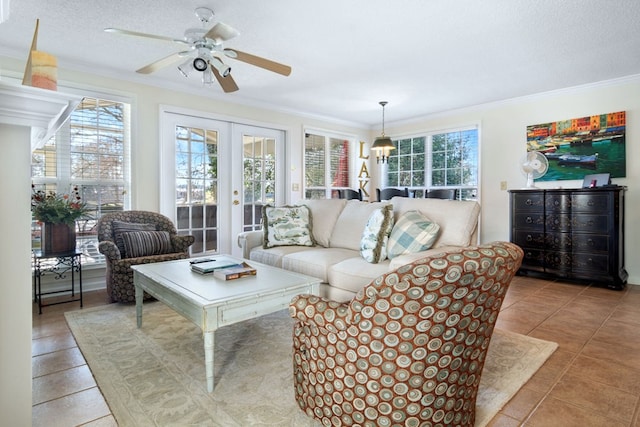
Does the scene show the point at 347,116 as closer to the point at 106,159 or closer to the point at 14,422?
the point at 106,159

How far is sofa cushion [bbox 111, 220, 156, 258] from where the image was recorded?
3.31 m

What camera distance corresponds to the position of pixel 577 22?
266 centimetres

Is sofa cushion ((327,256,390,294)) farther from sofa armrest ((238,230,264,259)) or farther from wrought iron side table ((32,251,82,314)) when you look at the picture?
wrought iron side table ((32,251,82,314))

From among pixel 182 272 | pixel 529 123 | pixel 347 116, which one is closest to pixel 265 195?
pixel 347 116

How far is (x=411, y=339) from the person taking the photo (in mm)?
1151

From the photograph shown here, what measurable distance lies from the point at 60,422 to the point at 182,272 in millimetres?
1035

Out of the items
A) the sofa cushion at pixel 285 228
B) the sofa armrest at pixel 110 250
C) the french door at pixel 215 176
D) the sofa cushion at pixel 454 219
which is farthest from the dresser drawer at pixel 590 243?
the sofa armrest at pixel 110 250

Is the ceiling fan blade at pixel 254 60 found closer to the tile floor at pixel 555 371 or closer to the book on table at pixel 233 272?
the book on table at pixel 233 272

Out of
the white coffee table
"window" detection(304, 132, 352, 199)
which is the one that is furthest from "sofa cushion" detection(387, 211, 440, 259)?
"window" detection(304, 132, 352, 199)

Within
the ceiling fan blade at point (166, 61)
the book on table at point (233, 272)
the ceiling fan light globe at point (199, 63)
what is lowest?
the book on table at point (233, 272)

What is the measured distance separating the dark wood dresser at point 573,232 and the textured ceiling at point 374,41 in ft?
4.36

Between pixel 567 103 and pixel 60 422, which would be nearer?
pixel 60 422

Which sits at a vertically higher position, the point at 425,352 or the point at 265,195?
the point at 265,195

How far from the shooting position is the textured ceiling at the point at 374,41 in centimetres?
248
